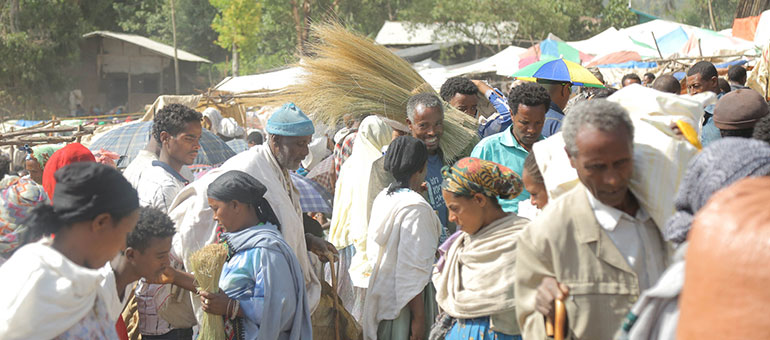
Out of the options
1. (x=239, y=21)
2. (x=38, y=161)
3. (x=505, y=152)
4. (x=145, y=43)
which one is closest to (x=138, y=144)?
(x=38, y=161)

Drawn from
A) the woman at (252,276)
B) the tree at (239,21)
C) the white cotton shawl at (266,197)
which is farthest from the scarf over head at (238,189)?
the tree at (239,21)

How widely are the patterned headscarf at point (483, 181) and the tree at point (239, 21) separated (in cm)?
2541

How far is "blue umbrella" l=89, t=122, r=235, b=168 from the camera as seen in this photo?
8.16m

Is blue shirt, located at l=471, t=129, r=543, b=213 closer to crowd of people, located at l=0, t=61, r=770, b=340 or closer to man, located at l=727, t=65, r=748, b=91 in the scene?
crowd of people, located at l=0, t=61, r=770, b=340

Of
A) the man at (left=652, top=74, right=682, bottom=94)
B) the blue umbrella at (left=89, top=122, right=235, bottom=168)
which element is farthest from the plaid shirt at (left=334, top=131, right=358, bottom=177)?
the man at (left=652, top=74, right=682, bottom=94)

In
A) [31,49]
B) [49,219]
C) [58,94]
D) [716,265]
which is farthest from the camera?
[58,94]

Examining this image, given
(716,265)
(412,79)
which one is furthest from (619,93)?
(412,79)

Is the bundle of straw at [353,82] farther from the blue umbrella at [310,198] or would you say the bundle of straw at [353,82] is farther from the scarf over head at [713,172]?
the scarf over head at [713,172]

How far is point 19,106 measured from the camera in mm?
28641

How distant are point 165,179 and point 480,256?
229 centimetres

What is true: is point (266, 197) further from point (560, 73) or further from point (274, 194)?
point (560, 73)

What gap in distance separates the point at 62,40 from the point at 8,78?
264 cm

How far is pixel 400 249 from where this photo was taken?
172 inches

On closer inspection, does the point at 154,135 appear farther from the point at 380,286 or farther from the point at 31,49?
the point at 31,49
